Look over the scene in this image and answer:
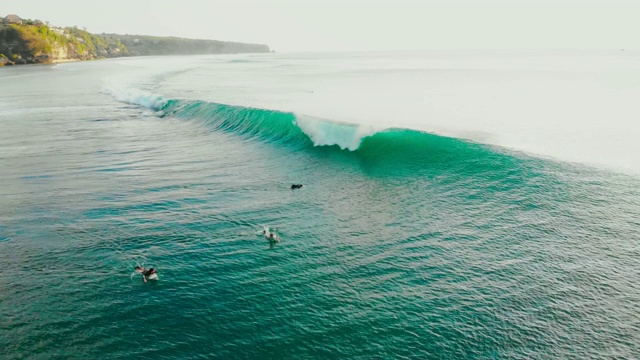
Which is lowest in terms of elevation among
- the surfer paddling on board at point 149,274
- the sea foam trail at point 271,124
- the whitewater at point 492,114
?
the surfer paddling on board at point 149,274

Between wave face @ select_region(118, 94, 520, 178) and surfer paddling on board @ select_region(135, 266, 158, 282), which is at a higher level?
wave face @ select_region(118, 94, 520, 178)

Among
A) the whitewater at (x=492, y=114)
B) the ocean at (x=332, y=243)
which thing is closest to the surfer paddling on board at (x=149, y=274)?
the ocean at (x=332, y=243)

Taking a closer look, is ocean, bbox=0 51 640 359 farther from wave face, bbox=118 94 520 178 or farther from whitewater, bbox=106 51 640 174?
whitewater, bbox=106 51 640 174

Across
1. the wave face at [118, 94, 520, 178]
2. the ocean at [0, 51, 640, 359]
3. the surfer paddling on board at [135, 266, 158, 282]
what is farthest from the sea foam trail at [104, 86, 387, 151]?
the surfer paddling on board at [135, 266, 158, 282]

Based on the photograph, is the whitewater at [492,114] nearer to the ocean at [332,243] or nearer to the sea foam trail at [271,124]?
the sea foam trail at [271,124]

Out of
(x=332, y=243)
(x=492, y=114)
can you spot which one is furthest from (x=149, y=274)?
(x=492, y=114)

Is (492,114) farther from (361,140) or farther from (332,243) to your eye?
(332,243)

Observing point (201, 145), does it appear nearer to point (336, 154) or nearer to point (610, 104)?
point (336, 154)

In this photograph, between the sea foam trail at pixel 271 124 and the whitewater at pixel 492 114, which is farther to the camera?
the sea foam trail at pixel 271 124
